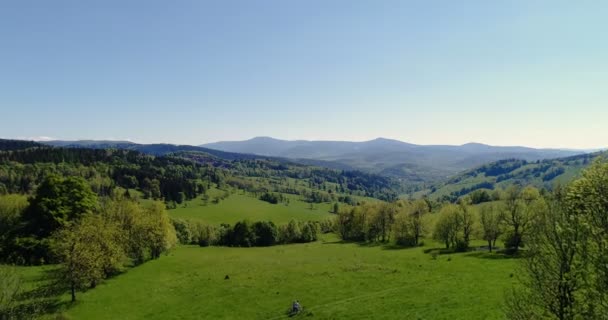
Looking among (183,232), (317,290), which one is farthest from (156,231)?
(183,232)

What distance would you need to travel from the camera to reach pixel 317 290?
1815 inches

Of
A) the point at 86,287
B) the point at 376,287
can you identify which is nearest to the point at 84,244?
the point at 86,287

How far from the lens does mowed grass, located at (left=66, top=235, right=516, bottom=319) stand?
1387 inches

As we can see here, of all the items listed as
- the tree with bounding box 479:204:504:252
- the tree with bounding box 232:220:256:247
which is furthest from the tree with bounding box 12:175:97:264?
the tree with bounding box 479:204:504:252

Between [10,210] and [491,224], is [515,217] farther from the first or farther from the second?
[10,210]

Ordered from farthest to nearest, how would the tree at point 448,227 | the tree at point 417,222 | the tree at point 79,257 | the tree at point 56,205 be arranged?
the tree at point 417,222 → the tree at point 448,227 → the tree at point 56,205 → the tree at point 79,257

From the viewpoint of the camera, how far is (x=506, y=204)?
72500 millimetres

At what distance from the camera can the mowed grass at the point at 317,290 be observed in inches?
1387

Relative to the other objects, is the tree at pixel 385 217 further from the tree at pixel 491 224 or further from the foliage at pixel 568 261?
the foliage at pixel 568 261

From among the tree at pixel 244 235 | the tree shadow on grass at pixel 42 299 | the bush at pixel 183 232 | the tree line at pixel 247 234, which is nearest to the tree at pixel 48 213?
the tree shadow on grass at pixel 42 299

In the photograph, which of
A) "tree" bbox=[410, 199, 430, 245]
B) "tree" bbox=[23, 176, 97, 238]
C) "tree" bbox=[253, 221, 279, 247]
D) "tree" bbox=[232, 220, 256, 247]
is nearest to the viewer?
"tree" bbox=[23, 176, 97, 238]

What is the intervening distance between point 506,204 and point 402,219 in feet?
94.1

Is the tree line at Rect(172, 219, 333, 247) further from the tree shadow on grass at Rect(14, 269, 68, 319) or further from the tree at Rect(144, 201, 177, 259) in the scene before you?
the tree shadow on grass at Rect(14, 269, 68, 319)

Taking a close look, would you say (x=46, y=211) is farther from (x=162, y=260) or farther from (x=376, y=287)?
(x=376, y=287)
